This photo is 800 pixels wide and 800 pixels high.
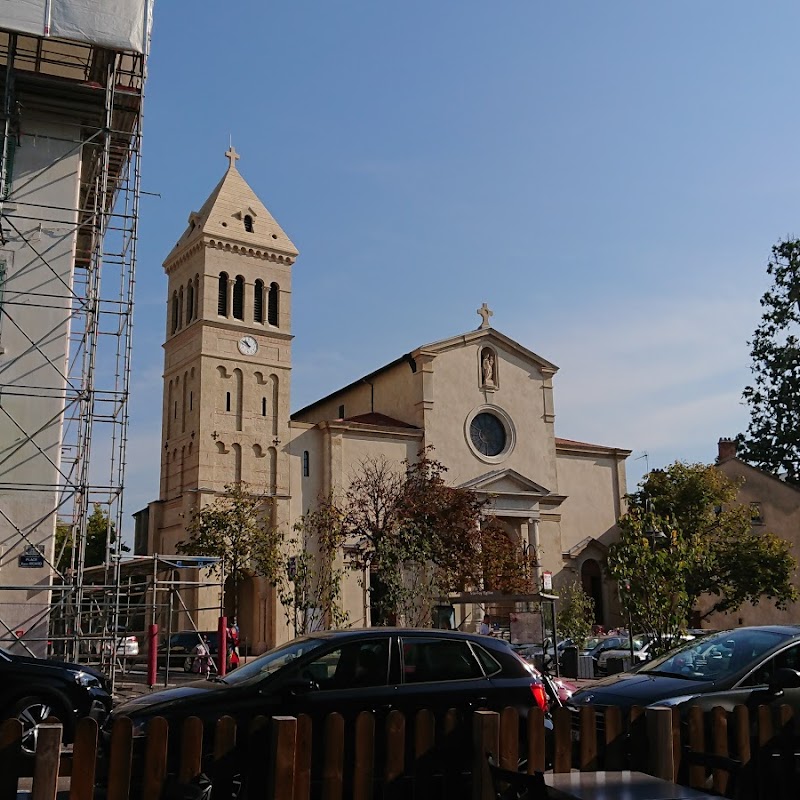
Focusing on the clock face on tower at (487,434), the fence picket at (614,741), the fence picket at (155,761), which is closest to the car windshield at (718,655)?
the fence picket at (614,741)

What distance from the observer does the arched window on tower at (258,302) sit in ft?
138

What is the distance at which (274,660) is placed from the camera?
8.18 metres

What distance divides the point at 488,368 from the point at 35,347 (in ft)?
94.0

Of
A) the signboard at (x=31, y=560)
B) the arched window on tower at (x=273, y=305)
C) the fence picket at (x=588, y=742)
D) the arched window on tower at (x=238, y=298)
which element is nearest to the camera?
the fence picket at (x=588, y=742)

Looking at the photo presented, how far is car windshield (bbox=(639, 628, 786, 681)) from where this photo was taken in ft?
30.5

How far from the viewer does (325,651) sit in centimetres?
791

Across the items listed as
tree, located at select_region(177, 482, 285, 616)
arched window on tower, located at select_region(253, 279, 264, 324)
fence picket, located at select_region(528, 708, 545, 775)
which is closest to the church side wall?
tree, located at select_region(177, 482, 285, 616)

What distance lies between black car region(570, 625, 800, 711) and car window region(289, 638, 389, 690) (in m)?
2.50

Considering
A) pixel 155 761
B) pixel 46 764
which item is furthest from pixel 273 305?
pixel 46 764

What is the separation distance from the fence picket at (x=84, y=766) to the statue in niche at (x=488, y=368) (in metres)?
41.1

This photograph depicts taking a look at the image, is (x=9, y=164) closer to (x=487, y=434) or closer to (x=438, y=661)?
(x=438, y=661)

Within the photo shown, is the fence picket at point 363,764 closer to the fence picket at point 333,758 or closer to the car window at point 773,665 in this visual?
the fence picket at point 333,758

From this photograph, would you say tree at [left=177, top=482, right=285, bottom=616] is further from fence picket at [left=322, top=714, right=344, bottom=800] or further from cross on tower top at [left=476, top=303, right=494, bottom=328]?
fence picket at [left=322, top=714, right=344, bottom=800]

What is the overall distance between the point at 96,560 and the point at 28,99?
145 feet
